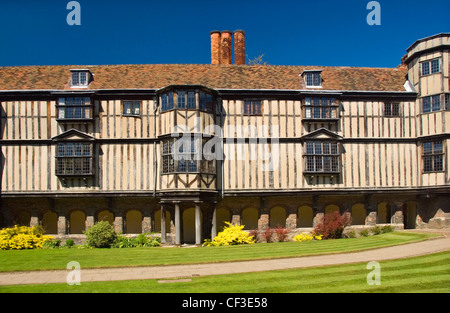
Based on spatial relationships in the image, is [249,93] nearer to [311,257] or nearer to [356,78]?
[356,78]

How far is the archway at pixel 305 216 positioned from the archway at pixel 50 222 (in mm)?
17229

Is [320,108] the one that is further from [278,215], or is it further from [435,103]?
[278,215]

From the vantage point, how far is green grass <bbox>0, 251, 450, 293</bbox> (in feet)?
42.5

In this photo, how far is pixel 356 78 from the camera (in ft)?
106

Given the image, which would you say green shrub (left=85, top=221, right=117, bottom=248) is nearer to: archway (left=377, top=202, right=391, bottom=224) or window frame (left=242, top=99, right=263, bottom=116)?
window frame (left=242, top=99, right=263, bottom=116)

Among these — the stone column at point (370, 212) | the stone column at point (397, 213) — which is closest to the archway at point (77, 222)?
the stone column at point (370, 212)

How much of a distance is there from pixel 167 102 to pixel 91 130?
5458 millimetres

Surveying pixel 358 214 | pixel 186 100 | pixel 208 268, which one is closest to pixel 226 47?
pixel 186 100

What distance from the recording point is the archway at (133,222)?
3032 centimetres

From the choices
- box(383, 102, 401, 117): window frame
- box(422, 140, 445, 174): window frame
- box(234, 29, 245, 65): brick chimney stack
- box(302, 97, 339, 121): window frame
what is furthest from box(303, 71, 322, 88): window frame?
box(422, 140, 445, 174): window frame

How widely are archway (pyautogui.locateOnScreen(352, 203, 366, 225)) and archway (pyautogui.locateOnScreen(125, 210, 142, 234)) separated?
15357mm

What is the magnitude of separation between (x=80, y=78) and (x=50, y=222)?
10300mm
